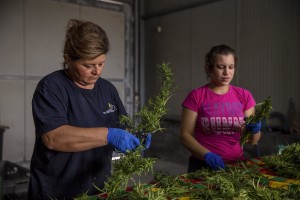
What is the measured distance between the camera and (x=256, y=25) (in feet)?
18.2

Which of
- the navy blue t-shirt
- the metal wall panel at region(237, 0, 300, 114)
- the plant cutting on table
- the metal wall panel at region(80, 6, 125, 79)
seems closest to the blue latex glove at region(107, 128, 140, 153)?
the plant cutting on table

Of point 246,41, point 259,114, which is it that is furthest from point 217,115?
point 246,41

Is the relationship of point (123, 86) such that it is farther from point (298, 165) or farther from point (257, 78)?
point (298, 165)

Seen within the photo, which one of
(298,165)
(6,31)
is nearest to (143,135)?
(298,165)

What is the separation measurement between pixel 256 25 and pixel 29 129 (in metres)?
4.32

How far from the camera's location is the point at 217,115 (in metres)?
2.51

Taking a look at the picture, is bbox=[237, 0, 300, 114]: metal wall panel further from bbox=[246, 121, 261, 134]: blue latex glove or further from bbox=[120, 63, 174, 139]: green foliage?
Answer: bbox=[120, 63, 174, 139]: green foliage

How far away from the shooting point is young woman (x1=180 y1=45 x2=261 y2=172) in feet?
8.23

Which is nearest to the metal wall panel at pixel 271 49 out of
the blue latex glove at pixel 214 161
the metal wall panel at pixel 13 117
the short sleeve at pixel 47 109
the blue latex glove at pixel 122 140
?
the blue latex glove at pixel 214 161

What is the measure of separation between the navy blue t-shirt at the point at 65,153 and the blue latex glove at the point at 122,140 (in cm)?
25

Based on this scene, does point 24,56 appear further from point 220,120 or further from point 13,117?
point 220,120

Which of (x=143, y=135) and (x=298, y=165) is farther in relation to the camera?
(x=298, y=165)

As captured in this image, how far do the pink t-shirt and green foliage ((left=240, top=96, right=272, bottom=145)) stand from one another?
0.11 meters

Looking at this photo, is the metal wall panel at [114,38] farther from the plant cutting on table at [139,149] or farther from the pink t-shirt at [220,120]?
the plant cutting on table at [139,149]
